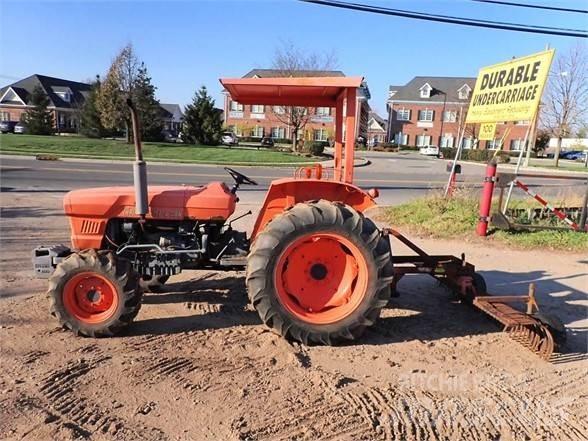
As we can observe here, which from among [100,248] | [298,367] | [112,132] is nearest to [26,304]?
[100,248]

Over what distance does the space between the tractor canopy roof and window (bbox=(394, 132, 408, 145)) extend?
66.9 metres

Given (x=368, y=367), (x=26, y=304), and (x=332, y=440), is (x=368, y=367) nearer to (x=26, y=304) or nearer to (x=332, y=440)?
(x=332, y=440)

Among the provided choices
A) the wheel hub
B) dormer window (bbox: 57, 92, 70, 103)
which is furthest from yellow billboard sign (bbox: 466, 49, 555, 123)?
dormer window (bbox: 57, 92, 70, 103)

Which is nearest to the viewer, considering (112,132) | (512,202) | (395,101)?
(512,202)

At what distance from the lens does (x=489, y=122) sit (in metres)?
10.3

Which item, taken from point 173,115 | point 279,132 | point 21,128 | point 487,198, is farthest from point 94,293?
point 173,115

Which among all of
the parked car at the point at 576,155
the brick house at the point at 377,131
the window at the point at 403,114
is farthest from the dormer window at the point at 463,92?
the parked car at the point at 576,155

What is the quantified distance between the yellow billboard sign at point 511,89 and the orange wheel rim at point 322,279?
20.3 ft

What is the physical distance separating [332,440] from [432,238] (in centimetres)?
605

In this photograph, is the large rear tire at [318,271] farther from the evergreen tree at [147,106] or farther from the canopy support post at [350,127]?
the evergreen tree at [147,106]

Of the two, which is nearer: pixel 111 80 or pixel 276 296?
pixel 276 296

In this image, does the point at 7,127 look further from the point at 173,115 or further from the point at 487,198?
the point at 487,198

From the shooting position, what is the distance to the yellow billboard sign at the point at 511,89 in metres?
8.58

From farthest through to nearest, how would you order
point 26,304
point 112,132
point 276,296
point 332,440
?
1. point 112,132
2. point 26,304
3. point 276,296
4. point 332,440
